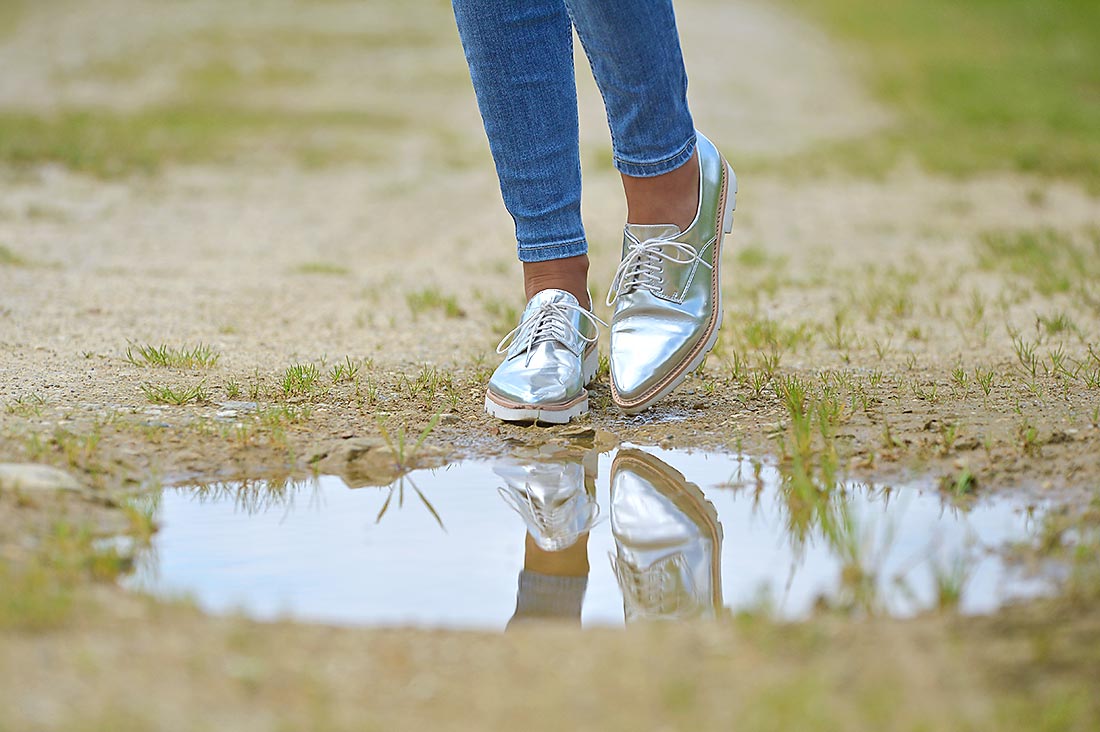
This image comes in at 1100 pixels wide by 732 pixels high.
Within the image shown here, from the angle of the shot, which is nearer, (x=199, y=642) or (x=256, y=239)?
(x=199, y=642)

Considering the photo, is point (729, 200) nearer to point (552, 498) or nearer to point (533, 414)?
point (533, 414)

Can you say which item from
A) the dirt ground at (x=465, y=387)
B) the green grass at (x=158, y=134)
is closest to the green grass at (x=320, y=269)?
the dirt ground at (x=465, y=387)

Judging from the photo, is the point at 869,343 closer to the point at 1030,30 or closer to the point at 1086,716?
the point at 1086,716

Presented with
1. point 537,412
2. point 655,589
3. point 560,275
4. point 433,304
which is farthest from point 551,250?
point 433,304

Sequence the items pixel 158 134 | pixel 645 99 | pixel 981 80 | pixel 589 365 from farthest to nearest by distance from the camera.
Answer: pixel 981 80 → pixel 158 134 → pixel 589 365 → pixel 645 99

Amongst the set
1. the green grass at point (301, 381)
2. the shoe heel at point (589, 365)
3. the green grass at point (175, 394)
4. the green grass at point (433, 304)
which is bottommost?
the green grass at point (175, 394)

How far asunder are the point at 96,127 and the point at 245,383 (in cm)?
716

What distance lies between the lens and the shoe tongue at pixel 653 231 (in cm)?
260

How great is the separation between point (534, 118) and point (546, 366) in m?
0.56

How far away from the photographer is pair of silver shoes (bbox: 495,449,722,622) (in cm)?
171

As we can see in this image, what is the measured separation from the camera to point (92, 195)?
6.74 m

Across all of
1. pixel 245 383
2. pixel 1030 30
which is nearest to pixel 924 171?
pixel 245 383

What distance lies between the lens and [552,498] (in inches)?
83.5

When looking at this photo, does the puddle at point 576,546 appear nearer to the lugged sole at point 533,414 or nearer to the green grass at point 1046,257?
the lugged sole at point 533,414
